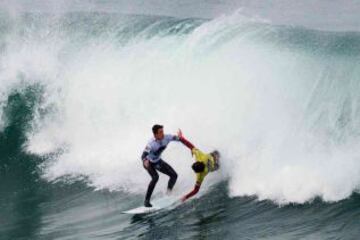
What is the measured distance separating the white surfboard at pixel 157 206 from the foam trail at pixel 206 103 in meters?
1.06

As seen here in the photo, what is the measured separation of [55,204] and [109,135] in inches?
134

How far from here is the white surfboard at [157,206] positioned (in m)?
12.1

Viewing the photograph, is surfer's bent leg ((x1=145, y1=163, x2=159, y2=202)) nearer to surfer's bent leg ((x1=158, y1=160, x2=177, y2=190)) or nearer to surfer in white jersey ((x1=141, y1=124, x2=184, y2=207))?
surfer in white jersey ((x1=141, y1=124, x2=184, y2=207))

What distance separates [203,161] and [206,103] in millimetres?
3541

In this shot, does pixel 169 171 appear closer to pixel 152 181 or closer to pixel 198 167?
pixel 152 181

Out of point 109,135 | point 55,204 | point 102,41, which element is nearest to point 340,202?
point 55,204

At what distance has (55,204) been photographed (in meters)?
13.7

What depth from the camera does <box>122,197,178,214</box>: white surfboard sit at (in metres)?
12.1

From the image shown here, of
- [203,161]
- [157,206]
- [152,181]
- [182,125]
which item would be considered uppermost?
[182,125]

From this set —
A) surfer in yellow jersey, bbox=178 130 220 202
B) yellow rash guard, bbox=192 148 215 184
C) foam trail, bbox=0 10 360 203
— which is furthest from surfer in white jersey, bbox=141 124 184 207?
foam trail, bbox=0 10 360 203

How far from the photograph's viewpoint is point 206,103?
15.5 meters

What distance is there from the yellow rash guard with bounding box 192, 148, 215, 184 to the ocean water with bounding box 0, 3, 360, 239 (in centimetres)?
47

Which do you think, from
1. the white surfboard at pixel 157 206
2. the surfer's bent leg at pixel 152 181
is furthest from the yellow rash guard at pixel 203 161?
the surfer's bent leg at pixel 152 181

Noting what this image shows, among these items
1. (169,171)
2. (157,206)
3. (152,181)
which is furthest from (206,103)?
(157,206)
